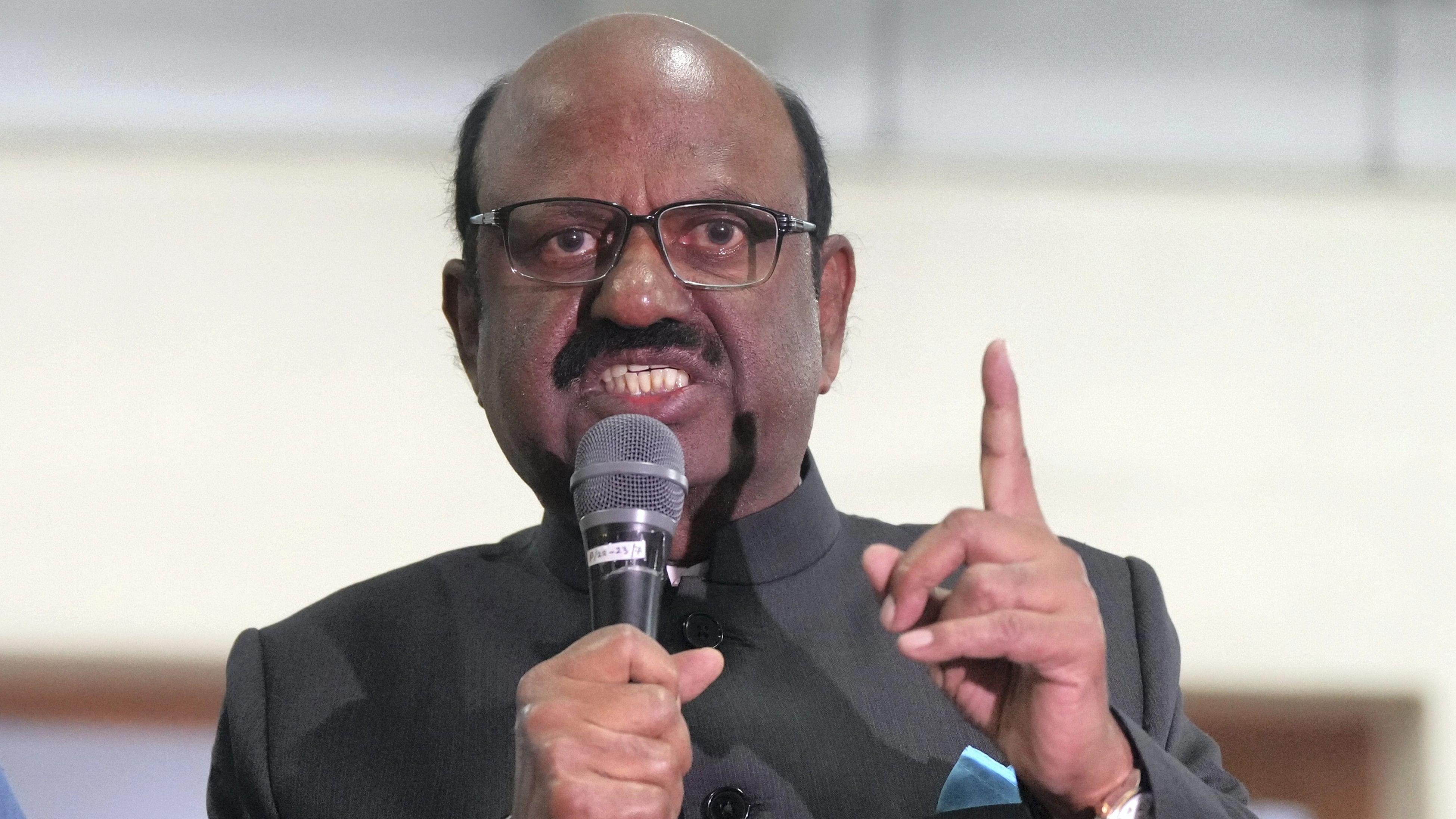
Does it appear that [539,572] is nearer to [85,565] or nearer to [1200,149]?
[85,565]

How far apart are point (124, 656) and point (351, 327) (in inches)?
36.1

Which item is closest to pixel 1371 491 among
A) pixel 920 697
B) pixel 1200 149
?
pixel 1200 149

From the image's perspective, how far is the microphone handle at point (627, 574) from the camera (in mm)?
1129

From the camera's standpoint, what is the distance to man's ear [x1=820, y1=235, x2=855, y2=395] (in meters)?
1.89

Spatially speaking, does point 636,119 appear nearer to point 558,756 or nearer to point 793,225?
point 793,225

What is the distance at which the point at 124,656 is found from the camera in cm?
312

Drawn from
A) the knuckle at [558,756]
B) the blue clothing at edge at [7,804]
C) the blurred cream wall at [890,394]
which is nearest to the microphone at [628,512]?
the knuckle at [558,756]

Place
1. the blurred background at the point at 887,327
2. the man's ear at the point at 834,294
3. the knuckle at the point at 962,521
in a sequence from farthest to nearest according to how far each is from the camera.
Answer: the blurred background at the point at 887,327, the man's ear at the point at 834,294, the knuckle at the point at 962,521

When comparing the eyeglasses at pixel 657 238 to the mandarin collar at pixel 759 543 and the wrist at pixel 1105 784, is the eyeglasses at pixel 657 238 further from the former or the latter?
the wrist at pixel 1105 784

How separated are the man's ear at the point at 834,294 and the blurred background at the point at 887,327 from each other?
1.34m

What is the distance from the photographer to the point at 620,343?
156 cm

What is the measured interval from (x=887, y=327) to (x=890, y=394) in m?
0.17

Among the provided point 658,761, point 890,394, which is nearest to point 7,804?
point 658,761

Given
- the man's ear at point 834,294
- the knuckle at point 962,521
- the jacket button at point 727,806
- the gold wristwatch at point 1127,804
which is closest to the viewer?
the knuckle at point 962,521
